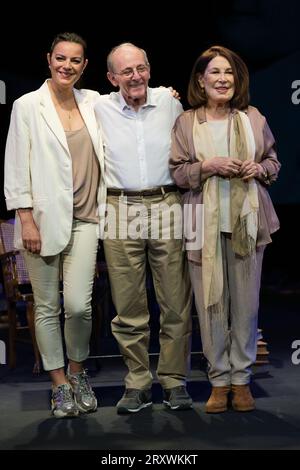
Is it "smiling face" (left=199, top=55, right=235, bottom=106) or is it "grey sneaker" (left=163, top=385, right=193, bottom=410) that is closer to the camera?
"smiling face" (left=199, top=55, right=235, bottom=106)

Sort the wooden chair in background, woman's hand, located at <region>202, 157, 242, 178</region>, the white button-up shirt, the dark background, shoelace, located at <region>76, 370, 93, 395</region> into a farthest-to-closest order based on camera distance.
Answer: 1. the dark background
2. the wooden chair in background
3. shoelace, located at <region>76, 370, 93, 395</region>
4. the white button-up shirt
5. woman's hand, located at <region>202, 157, 242, 178</region>

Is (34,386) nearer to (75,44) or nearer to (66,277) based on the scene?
(66,277)

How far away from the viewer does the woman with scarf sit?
362cm

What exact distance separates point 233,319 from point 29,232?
93 cm

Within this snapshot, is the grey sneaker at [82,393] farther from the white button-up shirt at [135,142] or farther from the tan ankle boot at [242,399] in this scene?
the white button-up shirt at [135,142]

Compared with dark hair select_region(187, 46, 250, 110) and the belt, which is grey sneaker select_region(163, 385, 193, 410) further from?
dark hair select_region(187, 46, 250, 110)

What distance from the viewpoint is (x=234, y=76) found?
11.9ft

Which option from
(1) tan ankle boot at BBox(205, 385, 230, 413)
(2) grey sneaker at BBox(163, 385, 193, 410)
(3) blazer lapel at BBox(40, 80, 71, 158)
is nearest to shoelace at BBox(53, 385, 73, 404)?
(2) grey sneaker at BBox(163, 385, 193, 410)

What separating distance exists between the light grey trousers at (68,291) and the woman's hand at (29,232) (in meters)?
0.06

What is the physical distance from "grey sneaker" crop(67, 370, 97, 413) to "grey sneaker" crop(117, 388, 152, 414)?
0.12 metres

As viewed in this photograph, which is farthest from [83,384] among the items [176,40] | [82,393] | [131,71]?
[176,40]

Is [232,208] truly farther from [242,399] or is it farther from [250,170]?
[242,399]

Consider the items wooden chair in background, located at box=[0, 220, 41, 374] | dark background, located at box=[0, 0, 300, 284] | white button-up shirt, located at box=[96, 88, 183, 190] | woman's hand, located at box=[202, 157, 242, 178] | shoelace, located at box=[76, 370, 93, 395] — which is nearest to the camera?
woman's hand, located at box=[202, 157, 242, 178]
